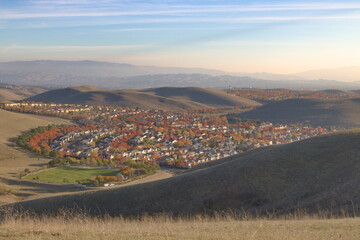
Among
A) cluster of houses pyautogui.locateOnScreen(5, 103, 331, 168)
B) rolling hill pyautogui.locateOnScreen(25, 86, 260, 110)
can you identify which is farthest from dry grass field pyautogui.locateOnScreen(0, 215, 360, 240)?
rolling hill pyautogui.locateOnScreen(25, 86, 260, 110)

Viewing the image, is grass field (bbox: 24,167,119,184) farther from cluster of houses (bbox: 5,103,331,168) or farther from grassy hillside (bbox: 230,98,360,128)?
grassy hillside (bbox: 230,98,360,128)

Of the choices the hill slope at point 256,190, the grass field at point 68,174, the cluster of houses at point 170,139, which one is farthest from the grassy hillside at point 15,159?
the hill slope at point 256,190

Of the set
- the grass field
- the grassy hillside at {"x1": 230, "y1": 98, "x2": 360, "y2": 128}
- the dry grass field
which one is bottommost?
the grass field

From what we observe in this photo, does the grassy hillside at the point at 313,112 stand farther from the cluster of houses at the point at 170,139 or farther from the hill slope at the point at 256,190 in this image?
the hill slope at the point at 256,190

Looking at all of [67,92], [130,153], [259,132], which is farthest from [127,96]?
[130,153]

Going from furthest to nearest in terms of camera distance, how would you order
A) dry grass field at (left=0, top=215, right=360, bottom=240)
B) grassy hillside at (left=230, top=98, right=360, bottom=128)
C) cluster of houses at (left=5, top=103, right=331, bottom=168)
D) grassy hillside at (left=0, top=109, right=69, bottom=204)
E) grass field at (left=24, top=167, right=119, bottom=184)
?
grassy hillside at (left=230, top=98, right=360, bottom=128), cluster of houses at (left=5, top=103, right=331, bottom=168), grass field at (left=24, top=167, right=119, bottom=184), grassy hillside at (left=0, top=109, right=69, bottom=204), dry grass field at (left=0, top=215, right=360, bottom=240)

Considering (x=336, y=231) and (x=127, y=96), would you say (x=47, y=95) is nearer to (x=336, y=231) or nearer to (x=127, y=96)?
(x=127, y=96)

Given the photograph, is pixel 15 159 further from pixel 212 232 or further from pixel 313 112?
pixel 313 112
